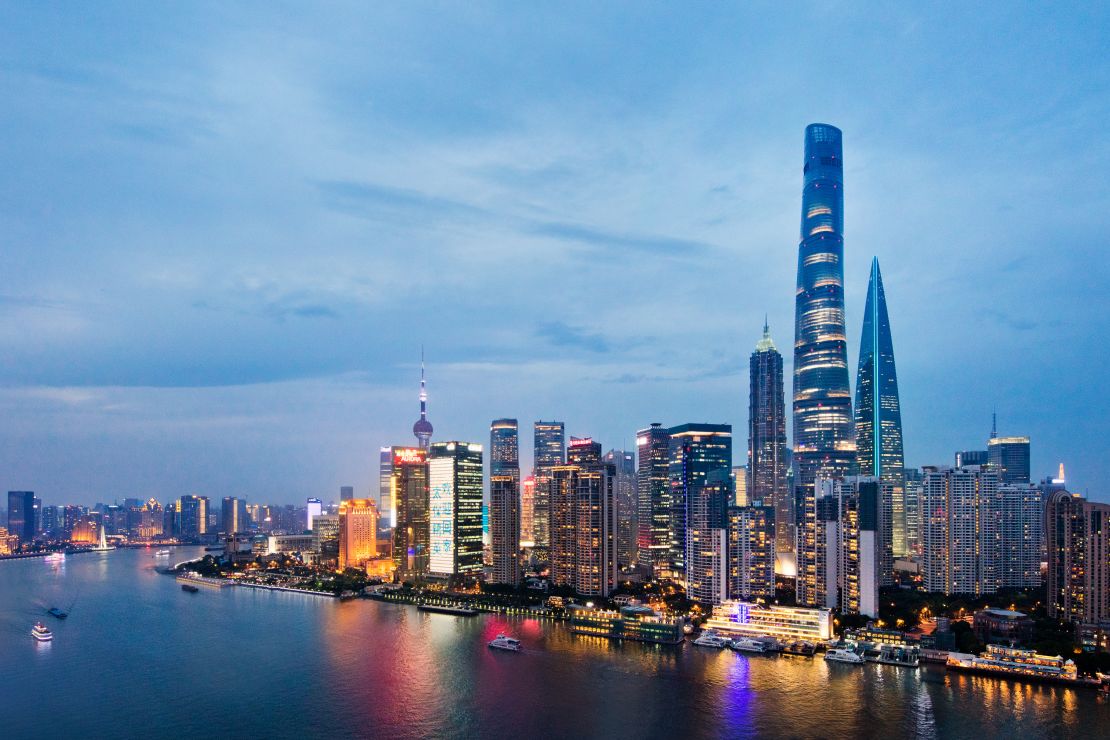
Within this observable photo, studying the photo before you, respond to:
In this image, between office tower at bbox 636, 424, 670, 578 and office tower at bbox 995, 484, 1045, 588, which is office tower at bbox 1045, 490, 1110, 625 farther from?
office tower at bbox 636, 424, 670, 578

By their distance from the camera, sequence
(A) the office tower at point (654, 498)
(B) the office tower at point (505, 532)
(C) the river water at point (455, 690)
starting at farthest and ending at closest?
(A) the office tower at point (654, 498) < (B) the office tower at point (505, 532) < (C) the river water at point (455, 690)

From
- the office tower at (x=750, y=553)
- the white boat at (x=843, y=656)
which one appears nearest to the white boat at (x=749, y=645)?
the white boat at (x=843, y=656)

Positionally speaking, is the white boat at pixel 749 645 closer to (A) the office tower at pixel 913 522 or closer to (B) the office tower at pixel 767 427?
(A) the office tower at pixel 913 522

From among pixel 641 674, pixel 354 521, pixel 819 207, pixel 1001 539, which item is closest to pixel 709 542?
pixel 641 674

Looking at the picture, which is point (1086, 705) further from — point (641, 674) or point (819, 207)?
point (819, 207)

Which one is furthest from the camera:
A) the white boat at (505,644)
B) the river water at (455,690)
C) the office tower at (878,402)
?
Answer: the office tower at (878,402)

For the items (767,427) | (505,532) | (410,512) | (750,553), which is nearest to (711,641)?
(750,553)

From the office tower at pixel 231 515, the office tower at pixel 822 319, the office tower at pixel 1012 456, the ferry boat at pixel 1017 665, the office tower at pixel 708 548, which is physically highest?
the office tower at pixel 822 319
